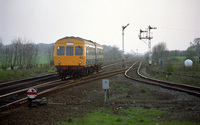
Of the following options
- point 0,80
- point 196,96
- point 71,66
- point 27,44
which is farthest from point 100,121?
point 27,44

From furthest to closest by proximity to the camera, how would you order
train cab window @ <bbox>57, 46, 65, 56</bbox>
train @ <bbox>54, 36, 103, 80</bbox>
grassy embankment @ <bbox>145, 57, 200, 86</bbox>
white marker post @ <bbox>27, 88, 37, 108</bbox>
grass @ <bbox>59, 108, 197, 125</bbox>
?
1. train cab window @ <bbox>57, 46, 65, 56</bbox>
2. train @ <bbox>54, 36, 103, 80</bbox>
3. grassy embankment @ <bbox>145, 57, 200, 86</bbox>
4. white marker post @ <bbox>27, 88, 37, 108</bbox>
5. grass @ <bbox>59, 108, 197, 125</bbox>

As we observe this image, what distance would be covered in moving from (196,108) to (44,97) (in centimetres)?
663

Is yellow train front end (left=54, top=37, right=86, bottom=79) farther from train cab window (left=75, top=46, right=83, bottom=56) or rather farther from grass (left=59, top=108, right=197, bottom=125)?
grass (left=59, top=108, right=197, bottom=125)

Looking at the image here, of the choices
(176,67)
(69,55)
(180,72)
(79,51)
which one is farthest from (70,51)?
(176,67)

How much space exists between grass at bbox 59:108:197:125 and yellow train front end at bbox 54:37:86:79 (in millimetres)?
9800

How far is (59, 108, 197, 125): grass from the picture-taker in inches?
230

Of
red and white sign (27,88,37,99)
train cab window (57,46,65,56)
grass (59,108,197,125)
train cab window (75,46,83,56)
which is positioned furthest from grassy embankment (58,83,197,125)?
train cab window (57,46,65,56)

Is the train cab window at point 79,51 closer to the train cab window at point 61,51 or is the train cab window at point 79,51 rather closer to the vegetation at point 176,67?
the train cab window at point 61,51

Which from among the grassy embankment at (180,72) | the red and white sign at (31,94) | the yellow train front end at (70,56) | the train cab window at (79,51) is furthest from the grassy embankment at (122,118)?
the train cab window at (79,51)

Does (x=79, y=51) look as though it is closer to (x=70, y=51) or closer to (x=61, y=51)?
(x=70, y=51)

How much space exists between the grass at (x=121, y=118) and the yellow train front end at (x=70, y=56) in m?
9.80

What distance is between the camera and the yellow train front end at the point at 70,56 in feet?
55.9

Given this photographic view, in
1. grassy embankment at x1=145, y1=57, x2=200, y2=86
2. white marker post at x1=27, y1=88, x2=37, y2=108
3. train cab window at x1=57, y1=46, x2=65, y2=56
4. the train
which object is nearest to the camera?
white marker post at x1=27, y1=88, x2=37, y2=108

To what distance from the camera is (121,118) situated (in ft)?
20.9
